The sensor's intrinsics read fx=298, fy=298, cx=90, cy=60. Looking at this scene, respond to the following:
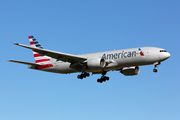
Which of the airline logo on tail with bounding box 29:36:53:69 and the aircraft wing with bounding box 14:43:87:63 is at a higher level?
the airline logo on tail with bounding box 29:36:53:69

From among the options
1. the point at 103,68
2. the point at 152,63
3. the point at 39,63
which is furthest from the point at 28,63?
the point at 152,63

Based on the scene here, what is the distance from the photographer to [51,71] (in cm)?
4884

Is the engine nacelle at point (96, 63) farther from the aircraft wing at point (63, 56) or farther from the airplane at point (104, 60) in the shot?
the aircraft wing at point (63, 56)

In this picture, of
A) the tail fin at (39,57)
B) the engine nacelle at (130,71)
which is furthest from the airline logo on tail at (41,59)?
the engine nacelle at (130,71)

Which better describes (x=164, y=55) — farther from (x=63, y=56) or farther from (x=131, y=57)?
(x=63, y=56)

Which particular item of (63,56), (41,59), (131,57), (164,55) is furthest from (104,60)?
(41,59)

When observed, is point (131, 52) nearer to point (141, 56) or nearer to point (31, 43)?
point (141, 56)

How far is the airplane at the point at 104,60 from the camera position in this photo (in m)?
41.7

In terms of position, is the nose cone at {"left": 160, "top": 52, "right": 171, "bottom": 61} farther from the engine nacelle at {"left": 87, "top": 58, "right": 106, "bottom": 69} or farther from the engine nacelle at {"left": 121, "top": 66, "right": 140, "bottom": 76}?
the engine nacelle at {"left": 87, "top": 58, "right": 106, "bottom": 69}

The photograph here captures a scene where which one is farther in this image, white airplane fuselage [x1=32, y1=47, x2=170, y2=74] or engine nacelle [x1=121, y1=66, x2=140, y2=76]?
engine nacelle [x1=121, y1=66, x2=140, y2=76]

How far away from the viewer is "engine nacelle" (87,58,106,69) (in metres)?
42.9

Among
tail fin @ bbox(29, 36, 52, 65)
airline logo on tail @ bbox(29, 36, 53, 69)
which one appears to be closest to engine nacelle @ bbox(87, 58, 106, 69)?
airline logo on tail @ bbox(29, 36, 53, 69)

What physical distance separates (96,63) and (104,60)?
1377 mm

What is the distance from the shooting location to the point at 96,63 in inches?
1693
